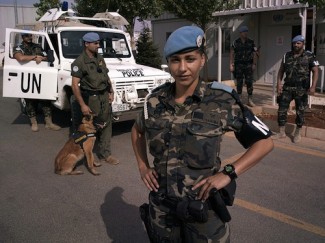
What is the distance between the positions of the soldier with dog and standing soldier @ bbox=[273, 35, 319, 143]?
4.57m

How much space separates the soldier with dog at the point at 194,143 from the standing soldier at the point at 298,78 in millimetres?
4571

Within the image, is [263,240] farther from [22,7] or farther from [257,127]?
[22,7]

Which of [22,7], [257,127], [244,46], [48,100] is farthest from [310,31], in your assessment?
[22,7]

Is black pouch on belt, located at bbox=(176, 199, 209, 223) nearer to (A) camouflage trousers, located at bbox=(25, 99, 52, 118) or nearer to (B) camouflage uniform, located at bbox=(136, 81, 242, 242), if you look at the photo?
(B) camouflage uniform, located at bbox=(136, 81, 242, 242)

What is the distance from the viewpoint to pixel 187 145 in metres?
1.74

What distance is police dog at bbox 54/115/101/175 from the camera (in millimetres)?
4882

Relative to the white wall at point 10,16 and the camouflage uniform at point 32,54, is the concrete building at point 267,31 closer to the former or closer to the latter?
the camouflage uniform at point 32,54

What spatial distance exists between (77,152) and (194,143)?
3441 millimetres

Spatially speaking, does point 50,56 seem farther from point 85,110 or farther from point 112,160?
point 112,160

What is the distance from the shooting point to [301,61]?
5.93 meters

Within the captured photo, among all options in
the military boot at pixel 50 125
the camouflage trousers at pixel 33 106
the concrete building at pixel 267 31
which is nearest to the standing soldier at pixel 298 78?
the concrete building at pixel 267 31

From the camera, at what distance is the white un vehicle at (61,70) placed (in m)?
6.53

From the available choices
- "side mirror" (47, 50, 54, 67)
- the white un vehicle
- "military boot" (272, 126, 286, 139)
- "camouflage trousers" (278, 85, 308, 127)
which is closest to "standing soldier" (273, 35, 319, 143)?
"camouflage trousers" (278, 85, 308, 127)

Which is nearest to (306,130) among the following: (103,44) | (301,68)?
(301,68)
